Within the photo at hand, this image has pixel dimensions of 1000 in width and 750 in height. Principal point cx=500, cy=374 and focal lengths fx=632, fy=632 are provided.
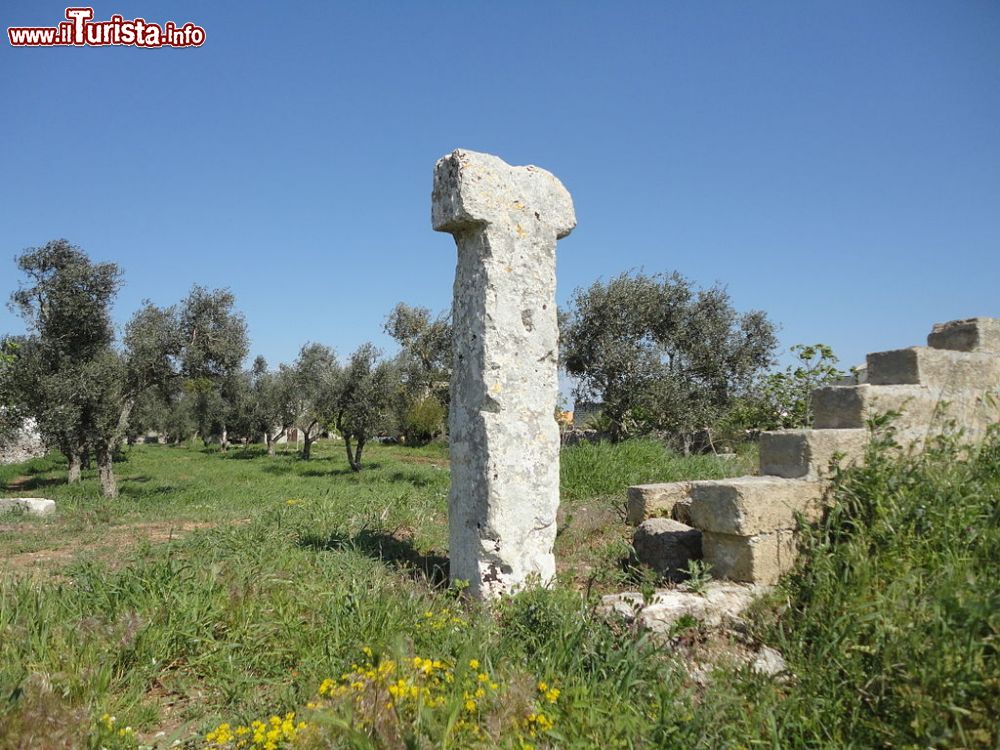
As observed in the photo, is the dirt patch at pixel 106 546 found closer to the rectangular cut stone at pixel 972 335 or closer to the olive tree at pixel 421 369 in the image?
the rectangular cut stone at pixel 972 335

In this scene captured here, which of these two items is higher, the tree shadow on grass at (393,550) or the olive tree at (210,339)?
the olive tree at (210,339)

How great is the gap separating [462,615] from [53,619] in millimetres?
2646

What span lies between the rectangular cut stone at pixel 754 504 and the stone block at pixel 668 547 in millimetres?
489

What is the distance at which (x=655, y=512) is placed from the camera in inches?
289

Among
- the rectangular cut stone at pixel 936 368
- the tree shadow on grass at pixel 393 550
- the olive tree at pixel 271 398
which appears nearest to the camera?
the tree shadow on grass at pixel 393 550

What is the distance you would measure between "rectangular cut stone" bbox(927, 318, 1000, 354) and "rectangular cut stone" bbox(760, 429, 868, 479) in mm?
2330

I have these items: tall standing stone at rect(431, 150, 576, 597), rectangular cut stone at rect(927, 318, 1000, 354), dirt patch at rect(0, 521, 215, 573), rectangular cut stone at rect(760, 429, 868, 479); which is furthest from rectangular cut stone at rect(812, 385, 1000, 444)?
dirt patch at rect(0, 521, 215, 573)

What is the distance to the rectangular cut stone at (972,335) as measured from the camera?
653 centimetres

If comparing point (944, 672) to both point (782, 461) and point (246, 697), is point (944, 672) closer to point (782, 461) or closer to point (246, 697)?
point (782, 461)

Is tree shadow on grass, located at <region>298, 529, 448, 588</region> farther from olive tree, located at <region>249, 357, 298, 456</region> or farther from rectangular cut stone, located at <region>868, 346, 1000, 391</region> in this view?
olive tree, located at <region>249, 357, 298, 456</region>

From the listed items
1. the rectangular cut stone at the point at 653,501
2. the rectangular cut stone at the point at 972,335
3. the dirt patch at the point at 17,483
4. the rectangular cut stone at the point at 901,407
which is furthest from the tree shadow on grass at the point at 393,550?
the dirt patch at the point at 17,483

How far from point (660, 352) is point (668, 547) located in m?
14.1

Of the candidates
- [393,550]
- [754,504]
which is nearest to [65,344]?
[393,550]

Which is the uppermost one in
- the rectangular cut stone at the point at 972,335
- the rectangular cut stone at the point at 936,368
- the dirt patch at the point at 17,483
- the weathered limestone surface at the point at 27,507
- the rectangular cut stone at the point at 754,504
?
the rectangular cut stone at the point at 972,335
